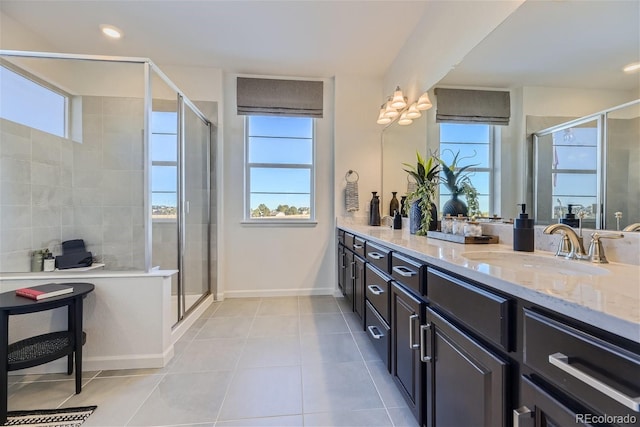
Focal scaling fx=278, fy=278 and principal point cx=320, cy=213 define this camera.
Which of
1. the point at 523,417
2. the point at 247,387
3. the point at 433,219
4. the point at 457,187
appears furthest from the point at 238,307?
the point at 523,417

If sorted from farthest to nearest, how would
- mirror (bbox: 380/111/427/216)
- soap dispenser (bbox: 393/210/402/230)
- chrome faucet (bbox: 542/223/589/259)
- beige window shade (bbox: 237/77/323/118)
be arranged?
beige window shade (bbox: 237/77/323/118)
soap dispenser (bbox: 393/210/402/230)
mirror (bbox: 380/111/427/216)
chrome faucet (bbox: 542/223/589/259)

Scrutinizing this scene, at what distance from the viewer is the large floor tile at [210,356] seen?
6.11ft

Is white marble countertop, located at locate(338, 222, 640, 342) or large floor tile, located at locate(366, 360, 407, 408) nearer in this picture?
white marble countertop, located at locate(338, 222, 640, 342)

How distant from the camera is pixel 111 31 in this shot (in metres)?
2.55

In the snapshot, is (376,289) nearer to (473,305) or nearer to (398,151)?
(473,305)

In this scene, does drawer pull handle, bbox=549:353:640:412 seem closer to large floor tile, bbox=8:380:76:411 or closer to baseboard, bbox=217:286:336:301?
large floor tile, bbox=8:380:76:411

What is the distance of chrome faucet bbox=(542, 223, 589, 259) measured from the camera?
3.55 ft

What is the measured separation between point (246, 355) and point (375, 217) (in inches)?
75.6

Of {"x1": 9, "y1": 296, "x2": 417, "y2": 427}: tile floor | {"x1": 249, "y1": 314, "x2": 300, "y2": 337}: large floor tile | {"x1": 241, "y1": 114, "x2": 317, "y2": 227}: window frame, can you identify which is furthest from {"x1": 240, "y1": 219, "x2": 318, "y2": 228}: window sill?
{"x1": 9, "y1": 296, "x2": 417, "y2": 427}: tile floor

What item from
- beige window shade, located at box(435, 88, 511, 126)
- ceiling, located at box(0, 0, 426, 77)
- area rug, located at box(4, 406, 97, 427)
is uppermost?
ceiling, located at box(0, 0, 426, 77)

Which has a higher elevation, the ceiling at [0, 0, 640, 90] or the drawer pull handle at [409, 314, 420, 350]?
the ceiling at [0, 0, 640, 90]

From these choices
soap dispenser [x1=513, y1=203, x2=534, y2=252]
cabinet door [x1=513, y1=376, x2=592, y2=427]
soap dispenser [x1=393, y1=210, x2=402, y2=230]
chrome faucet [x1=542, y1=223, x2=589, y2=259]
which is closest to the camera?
cabinet door [x1=513, y1=376, x2=592, y2=427]

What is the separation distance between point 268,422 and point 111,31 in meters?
3.38

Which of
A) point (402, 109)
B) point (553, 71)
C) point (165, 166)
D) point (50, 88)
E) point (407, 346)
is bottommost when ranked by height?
point (407, 346)
